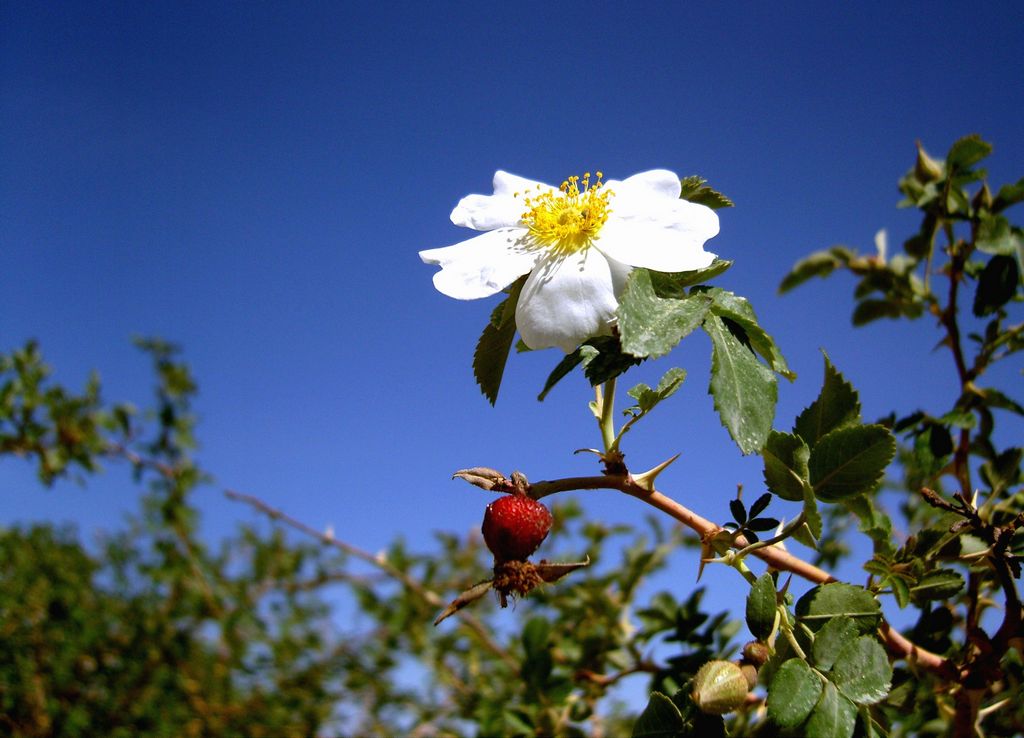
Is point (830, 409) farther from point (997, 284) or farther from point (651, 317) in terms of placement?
point (997, 284)

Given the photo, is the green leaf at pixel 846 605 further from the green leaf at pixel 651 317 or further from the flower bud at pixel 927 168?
the flower bud at pixel 927 168

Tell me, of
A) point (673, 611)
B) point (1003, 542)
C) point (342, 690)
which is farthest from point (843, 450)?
point (342, 690)

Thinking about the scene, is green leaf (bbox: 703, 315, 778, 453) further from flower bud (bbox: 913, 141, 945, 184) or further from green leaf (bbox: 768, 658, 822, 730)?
flower bud (bbox: 913, 141, 945, 184)

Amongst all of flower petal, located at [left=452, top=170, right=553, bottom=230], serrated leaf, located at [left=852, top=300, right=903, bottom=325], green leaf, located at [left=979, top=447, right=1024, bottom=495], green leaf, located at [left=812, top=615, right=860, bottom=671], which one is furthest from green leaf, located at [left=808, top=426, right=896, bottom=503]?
serrated leaf, located at [left=852, top=300, right=903, bottom=325]

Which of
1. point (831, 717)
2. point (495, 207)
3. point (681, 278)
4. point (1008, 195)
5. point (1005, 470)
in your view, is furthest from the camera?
point (1008, 195)

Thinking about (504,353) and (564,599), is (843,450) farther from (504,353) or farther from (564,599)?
(564,599)

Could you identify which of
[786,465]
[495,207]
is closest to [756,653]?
[786,465]
